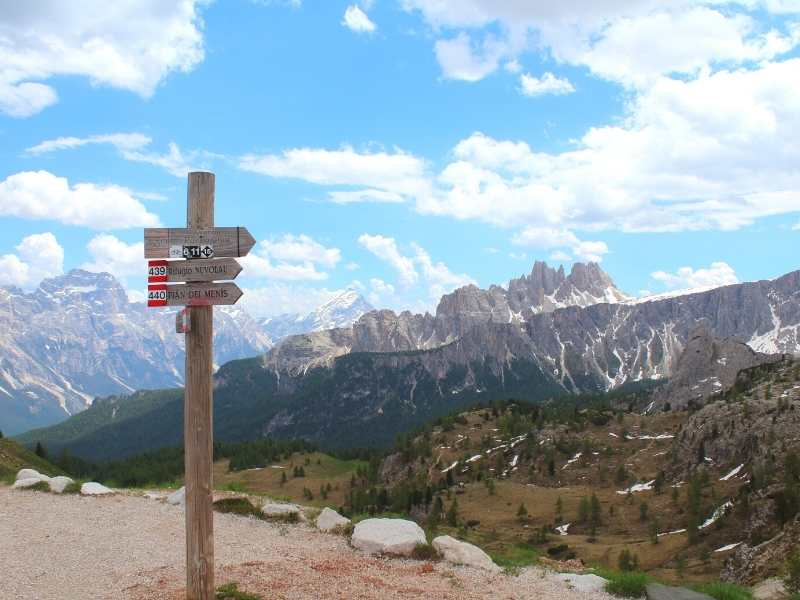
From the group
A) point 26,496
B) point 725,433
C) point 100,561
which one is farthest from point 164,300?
point 725,433

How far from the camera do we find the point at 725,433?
11175 cm

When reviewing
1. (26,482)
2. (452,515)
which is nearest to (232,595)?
(26,482)

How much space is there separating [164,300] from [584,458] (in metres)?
159

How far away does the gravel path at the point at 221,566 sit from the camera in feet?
63.0

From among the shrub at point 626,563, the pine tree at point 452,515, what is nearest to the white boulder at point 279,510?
the shrub at point 626,563

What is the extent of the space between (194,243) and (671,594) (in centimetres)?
1800

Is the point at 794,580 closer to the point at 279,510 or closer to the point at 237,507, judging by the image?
the point at 279,510

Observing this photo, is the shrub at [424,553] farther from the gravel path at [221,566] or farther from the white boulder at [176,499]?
the white boulder at [176,499]

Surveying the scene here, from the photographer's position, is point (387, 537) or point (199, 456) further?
point (387, 537)

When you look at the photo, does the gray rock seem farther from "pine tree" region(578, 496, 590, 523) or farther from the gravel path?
"pine tree" region(578, 496, 590, 523)

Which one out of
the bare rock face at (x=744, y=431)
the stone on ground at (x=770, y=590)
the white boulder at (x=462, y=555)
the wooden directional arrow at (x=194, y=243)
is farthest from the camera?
the bare rock face at (x=744, y=431)

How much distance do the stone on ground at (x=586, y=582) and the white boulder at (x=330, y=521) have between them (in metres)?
9.88

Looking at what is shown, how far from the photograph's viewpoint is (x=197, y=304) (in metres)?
17.4

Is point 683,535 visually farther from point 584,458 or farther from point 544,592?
point 584,458
